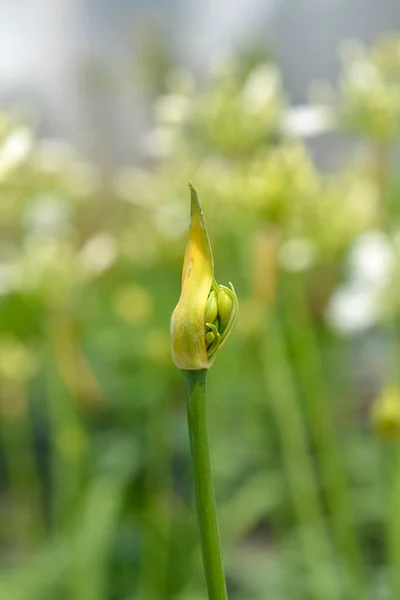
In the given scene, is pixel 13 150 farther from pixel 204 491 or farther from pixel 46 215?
pixel 46 215

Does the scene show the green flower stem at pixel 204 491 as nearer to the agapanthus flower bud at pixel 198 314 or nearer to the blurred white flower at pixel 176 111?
the agapanthus flower bud at pixel 198 314

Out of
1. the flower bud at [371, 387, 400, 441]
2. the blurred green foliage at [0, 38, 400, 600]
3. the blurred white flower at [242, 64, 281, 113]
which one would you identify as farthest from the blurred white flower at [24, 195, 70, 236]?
the flower bud at [371, 387, 400, 441]

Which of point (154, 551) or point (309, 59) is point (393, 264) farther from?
point (309, 59)

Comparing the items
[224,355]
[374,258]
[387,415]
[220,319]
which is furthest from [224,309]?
[224,355]

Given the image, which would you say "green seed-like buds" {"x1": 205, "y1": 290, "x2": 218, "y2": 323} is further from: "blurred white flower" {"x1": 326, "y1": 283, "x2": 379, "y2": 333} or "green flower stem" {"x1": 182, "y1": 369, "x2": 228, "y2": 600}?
"blurred white flower" {"x1": 326, "y1": 283, "x2": 379, "y2": 333}

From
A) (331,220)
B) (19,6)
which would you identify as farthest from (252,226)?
(19,6)
